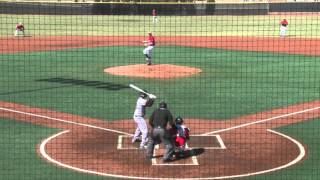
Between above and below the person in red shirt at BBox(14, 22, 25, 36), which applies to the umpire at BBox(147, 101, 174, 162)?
below

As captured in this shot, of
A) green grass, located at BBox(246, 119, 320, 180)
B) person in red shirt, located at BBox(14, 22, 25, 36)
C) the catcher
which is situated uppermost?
person in red shirt, located at BBox(14, 22, 25, 36)

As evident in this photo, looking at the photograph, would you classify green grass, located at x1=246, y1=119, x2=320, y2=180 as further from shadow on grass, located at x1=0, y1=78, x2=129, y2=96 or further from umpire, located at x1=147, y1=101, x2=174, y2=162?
shadow on grass, located at x1=0, y1=78, x2=129, y2=96

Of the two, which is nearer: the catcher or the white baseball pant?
the catcher

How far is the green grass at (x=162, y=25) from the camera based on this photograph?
155ft

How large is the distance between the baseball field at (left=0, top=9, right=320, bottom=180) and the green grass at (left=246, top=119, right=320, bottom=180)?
25 mm

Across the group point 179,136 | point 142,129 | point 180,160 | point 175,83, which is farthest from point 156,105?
point 180,160

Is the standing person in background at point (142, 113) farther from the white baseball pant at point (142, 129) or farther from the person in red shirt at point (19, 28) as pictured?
the person in red shirt at point (19, 28)

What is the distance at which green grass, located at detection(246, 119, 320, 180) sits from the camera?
1084 centimetres

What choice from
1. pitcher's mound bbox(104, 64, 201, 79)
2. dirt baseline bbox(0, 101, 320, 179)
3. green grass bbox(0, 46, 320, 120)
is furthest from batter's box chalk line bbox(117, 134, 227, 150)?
pitcher's mound bbox(104, 64, 201, 79)

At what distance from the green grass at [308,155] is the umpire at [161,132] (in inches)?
74.6

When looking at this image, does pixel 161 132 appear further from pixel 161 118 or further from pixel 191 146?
pixel 191 146

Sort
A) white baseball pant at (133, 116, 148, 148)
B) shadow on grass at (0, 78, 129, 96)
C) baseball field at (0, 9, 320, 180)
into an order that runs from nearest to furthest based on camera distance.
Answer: baseball field at (0, 9, 320, 180), white baseball pant at (133, 116, 148, 148), shadow on grass at (0, 78, 129, 96)

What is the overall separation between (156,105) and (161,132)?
672 centimetres

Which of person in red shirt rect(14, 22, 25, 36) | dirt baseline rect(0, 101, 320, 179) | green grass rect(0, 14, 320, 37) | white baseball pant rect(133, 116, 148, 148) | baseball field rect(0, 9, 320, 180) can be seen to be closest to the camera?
dirt baseline rect(0, 101, 320, 179)
